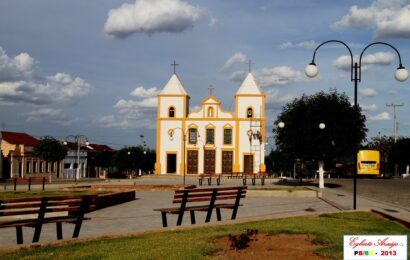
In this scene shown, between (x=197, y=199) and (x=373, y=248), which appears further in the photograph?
(x=197, y=199)

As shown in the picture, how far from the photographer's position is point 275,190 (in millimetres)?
28609

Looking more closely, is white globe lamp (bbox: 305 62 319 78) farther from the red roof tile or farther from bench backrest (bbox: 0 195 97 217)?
the red roof tile

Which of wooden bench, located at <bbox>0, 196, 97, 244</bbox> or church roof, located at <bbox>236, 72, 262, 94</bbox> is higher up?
church roof, located at <bbox>236, 72, 262, 94</bbox>

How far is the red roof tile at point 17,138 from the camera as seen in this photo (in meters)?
81.1

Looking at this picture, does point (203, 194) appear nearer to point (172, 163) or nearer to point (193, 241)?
Result: point (193, 241)

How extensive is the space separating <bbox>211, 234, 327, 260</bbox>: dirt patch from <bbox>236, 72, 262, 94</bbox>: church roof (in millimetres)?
65947

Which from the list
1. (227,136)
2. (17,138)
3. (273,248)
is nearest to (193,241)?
(273,248)

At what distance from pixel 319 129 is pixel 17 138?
192 feet

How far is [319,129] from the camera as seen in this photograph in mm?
37875

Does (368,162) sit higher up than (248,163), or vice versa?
(368,162)

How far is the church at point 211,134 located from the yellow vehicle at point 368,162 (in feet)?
43.5

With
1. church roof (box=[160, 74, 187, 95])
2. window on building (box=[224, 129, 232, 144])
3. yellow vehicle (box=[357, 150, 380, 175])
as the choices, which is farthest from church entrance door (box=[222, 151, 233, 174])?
yellow vehicle (box=[357, 150, 380, 175])

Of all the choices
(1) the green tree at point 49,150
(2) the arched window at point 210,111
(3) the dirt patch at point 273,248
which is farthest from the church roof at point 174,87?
(3) the dirt patch at point 273,248

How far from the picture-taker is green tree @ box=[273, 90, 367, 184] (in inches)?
1480
